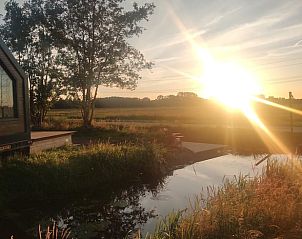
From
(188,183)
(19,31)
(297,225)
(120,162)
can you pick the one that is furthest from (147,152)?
(19,31)

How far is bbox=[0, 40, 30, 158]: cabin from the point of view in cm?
1597

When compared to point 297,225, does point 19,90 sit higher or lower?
higher

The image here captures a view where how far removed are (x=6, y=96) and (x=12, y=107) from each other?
0.71m

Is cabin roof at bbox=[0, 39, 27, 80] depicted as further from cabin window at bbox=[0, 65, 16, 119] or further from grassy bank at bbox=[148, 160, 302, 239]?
grassy bank at bbox=[148, 160, 302, 239]

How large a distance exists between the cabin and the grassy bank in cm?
1006

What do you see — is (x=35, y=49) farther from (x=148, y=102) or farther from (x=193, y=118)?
(x=148, y=102)

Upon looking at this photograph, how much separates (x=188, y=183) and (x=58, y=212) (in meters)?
5.24

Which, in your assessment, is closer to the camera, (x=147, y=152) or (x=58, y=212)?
(x=58, y=212)

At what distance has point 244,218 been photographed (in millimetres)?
7504

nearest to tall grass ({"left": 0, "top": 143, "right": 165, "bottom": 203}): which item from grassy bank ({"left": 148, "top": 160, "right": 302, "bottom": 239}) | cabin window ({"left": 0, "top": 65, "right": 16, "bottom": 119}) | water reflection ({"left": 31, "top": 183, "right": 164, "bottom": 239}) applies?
water reflection ({"left": 31, "top": 183, "right": 164, "bottom": 239})

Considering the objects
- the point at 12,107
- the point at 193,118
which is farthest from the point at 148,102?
the point at 12,107

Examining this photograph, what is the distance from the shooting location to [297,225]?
7.35 m

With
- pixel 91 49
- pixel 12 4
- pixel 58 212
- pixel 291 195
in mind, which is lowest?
pixel 58 212

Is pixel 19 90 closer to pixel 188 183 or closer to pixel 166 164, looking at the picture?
pixel 166 164
